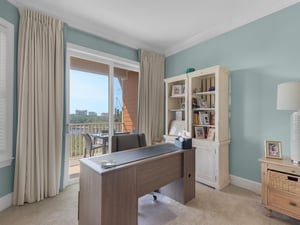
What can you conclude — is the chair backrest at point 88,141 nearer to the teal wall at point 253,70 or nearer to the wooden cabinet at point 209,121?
the teal wall at point 253,70

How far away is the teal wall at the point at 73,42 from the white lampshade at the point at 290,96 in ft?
9.03

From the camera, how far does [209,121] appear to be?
3055 mm

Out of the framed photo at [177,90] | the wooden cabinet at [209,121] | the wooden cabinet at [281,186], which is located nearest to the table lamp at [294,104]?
the wooden cabinet at [281,186]

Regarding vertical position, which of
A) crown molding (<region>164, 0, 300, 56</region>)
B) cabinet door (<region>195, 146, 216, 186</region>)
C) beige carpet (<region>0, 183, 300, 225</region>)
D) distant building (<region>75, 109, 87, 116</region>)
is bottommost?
beige carpet (<region>0, 183, 300, 225</region>)

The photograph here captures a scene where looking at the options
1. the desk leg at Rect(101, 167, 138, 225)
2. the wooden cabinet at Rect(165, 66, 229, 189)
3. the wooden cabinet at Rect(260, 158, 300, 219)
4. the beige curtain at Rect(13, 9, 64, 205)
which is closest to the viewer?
the desk leg at Rect(101, 167, 138, 225)

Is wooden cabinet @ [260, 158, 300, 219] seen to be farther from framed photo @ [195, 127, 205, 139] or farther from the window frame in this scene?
the window frame

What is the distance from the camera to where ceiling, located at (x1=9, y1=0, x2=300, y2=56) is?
240 centimetres

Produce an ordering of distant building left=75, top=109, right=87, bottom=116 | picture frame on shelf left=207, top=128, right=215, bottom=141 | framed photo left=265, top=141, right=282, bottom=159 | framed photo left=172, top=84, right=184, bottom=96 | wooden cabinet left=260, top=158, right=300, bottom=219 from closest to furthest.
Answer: wooden cabinet left=260, top=158, right=300, bottom=219, framed photo left=265, top=141, right=282, bottom=159, picture frame on shelf left=207, top=128, right=215, bottom=141, distant building left=75, top=109, right=87, bottom=116, framed photo left=172, top=84, right=184, bottom=96

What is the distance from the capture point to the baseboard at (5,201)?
2.10 meters

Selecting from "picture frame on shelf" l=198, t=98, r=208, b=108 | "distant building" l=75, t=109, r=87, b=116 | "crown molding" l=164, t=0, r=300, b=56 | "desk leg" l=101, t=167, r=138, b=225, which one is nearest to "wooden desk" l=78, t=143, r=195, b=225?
"desk leg" l=101, t=167, r=138, b=225

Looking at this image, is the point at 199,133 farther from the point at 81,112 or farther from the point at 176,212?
the point at 81,112

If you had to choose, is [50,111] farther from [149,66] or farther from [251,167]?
[251,167]

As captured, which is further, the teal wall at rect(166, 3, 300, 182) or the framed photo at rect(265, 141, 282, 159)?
the teal wall at rect(166, 3, 300, 182)

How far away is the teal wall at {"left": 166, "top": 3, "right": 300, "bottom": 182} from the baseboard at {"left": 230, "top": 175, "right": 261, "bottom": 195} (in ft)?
0.20
